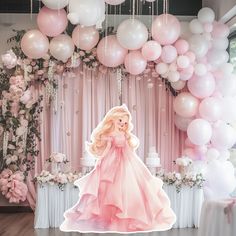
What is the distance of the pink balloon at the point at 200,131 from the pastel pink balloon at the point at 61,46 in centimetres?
199

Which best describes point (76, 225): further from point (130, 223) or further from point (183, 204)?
point (183, 204)

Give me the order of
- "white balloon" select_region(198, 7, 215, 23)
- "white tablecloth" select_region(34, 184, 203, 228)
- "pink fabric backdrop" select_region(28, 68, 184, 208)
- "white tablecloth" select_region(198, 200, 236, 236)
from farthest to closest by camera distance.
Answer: "pink fabric backdrop" select_region(28, 68, 184, 208)
"white balloon" select_region(198, 7, 215, 23)
"white tablecloth" select_region(34, 184, 203, 228)
"white tablecloth" select_region(198, 200, 236, 236)

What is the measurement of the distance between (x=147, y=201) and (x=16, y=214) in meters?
2.37

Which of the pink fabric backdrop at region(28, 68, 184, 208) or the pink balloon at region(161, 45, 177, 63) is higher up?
the pink balloon at region(161, 45, 177, 63)

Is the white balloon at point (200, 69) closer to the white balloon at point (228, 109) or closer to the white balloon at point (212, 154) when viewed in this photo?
the white balloon at point (228, 109)

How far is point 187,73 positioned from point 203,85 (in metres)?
0.27

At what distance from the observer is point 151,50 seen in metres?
6.55

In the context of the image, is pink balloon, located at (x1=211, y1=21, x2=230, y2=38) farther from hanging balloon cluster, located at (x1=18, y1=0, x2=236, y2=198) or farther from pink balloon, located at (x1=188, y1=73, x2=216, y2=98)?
pink balloon, located at (x1=188, y1=73, x2=216, y2=98)

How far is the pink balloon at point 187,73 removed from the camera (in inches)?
263

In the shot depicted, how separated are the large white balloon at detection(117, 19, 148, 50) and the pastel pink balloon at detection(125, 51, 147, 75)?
0.76 feet

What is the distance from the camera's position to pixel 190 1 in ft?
25.2

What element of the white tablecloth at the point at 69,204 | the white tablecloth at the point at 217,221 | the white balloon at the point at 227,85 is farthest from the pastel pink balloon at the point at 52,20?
the white tablecloth at the point at 217,221

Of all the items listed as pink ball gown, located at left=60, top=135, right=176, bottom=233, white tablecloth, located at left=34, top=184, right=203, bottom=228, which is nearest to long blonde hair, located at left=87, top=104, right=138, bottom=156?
pink ball gown, located at left=60, top=135, right=176, bottom=233

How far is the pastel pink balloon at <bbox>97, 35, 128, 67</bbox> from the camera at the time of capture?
22.1ft
